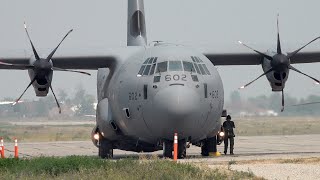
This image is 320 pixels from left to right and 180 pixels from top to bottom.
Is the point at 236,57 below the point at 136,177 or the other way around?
the other way around

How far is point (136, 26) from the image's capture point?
29.8 m

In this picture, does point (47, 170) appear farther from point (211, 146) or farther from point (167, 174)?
point (211, 146)

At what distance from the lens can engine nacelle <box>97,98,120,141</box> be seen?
84.6ft

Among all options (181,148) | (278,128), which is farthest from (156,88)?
(278,128)

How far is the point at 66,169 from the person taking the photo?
62.0 ft

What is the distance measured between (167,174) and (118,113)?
27.5 ft

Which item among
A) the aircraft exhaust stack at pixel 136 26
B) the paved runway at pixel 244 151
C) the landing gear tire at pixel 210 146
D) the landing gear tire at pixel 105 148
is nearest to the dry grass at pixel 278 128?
the paved runway at pixel 244 151

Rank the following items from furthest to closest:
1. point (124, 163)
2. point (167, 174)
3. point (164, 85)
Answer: point (164, 85)
point (124, 163)
point (167, 174)

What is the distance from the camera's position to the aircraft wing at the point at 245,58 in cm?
2825

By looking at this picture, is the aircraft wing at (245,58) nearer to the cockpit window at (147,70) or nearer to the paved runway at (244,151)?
the paved runway at (244,151)

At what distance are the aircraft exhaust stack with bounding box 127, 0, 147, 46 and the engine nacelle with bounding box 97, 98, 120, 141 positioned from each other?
12.9ft

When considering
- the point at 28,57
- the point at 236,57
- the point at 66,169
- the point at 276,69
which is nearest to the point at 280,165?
the point at 66,169

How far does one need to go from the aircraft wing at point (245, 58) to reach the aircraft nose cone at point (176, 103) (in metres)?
6.08

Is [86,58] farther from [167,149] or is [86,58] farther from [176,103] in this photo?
[176,103]
